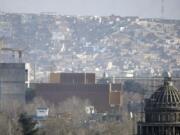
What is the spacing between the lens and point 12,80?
4833 inches

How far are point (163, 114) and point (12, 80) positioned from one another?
6739 cm

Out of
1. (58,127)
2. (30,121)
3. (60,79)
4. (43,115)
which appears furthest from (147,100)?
(60,79)

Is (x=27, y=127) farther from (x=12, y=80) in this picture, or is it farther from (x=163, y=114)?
(x=12, y=80)

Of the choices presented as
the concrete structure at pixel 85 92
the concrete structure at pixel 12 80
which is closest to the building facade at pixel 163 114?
the concrete structure at pixel 12 80

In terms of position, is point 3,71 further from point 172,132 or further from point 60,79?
point 172,132

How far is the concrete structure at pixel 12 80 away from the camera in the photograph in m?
120

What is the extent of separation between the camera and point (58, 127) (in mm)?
83188

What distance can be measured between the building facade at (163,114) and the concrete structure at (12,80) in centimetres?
6292

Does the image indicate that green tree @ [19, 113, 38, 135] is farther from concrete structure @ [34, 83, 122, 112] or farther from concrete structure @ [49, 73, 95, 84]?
concrete structure @ [49, 73, 95, 84]

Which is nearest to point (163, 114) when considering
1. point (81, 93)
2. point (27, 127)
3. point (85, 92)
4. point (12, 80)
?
point (27, 127)

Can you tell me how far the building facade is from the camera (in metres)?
55.4

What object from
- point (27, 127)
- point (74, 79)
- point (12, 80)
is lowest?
point (27, 127)

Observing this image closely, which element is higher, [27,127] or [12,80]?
[12,80]

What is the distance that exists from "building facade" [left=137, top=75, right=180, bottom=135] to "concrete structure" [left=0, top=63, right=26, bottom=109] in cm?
6292
